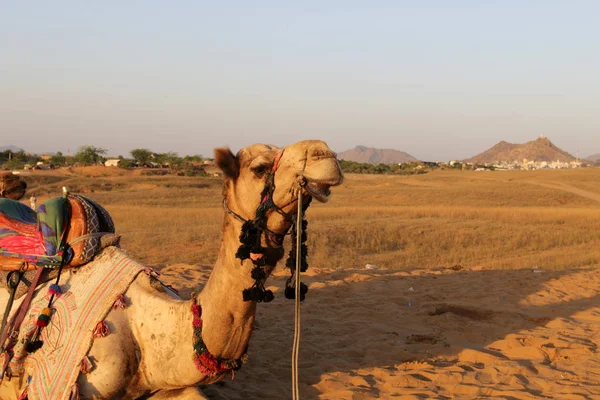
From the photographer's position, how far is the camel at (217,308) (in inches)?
136

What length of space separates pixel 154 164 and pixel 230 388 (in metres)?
61.8

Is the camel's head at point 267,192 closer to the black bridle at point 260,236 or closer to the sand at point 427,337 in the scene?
the black bridle at point 260,236

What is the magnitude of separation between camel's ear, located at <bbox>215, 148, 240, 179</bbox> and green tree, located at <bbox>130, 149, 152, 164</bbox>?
208 ft

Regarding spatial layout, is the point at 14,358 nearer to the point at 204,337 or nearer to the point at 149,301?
the point at 149,301

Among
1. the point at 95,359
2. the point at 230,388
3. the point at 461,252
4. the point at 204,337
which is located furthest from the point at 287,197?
the point at 461,252

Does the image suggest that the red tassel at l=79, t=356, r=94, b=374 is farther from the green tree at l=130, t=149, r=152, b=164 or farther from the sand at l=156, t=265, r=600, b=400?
the green tree at l=130, t=149, r=152, b=164

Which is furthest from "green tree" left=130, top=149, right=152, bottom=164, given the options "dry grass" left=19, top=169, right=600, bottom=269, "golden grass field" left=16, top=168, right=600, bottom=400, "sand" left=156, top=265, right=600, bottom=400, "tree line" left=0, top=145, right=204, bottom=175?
"sand" left=156, top=265, right=600, bottom=400

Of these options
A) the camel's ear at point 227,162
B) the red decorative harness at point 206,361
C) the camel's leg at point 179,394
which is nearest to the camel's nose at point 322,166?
the camel's ear at point 227,162

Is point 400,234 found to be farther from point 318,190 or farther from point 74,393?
point 318,190

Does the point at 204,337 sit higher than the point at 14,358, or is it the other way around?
the point at 204,337

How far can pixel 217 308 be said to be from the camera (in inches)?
150

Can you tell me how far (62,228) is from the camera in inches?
179

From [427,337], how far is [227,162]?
4843 mm

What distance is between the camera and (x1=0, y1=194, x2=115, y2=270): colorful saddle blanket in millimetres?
4516
